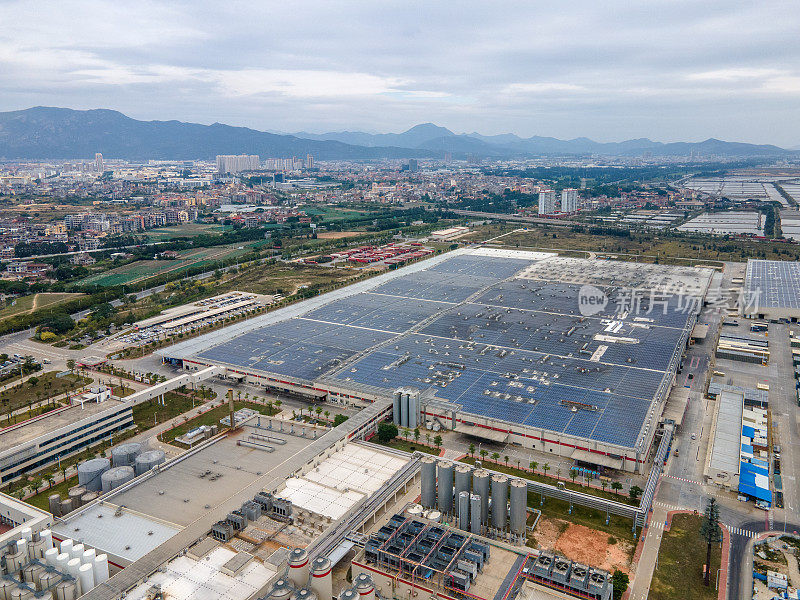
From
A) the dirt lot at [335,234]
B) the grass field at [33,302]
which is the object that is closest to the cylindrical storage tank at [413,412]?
the grass field at [33,302]

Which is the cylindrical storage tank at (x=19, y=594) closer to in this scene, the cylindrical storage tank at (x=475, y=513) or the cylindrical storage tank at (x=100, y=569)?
the cylindrical storage tank at (x=100, y=569)

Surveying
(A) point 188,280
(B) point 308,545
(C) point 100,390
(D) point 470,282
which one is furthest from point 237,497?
(A) point 188,280

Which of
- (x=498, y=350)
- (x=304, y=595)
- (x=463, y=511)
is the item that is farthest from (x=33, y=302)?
(x=304, y=595)

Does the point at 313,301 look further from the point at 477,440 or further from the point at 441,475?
the point at 441,475

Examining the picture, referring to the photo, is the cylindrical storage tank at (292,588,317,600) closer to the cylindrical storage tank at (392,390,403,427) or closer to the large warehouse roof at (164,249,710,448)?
the cylindrical storage tank at (392,390,403,427)

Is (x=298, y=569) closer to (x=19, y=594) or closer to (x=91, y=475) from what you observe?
(x=19, y=594)

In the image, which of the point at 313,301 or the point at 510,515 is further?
the point at 313,301
